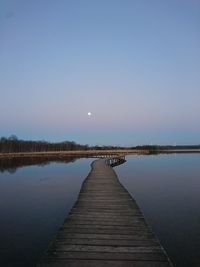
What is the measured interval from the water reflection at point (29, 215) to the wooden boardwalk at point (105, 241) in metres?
1.22

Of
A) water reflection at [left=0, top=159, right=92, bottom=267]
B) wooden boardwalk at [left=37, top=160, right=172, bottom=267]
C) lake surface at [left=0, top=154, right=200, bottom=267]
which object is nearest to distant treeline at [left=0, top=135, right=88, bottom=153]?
water reflection at [left=0, top=159, right=92, bottom=267]

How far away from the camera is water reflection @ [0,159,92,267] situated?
9.61 metres

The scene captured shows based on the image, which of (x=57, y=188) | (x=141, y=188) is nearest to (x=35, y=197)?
(x=57, y=188)

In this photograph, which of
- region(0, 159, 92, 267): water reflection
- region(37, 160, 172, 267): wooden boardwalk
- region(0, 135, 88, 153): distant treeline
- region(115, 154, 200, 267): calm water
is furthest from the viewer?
region(0, 135, 88, 153): distant treeline

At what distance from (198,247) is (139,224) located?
1.81 metres

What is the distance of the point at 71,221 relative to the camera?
9859 mm

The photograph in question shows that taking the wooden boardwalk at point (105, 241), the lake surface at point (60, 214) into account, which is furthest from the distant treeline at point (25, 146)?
the wooden boardwalk at point (105, 241)

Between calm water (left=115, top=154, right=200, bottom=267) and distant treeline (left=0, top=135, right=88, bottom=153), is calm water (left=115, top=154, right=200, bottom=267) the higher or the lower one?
the lower one

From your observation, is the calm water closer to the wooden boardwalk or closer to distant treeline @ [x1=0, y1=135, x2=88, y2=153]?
the wooden boardwalk

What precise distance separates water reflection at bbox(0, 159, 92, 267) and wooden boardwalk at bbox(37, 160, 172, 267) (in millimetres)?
1223

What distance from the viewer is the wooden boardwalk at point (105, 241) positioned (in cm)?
670

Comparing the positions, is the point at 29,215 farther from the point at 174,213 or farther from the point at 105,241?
the point at 105,241

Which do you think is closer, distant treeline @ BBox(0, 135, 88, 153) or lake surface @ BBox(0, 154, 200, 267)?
lake surface @ BBox(0, 154, 200, 267)

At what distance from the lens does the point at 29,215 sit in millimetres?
14039
